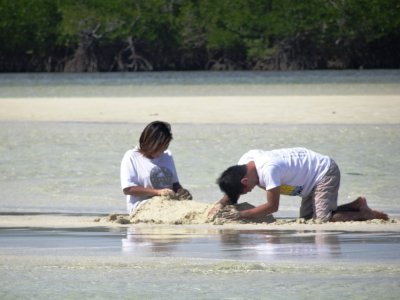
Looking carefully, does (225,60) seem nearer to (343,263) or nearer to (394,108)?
(394,108)

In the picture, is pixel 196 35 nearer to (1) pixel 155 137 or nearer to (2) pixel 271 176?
(1) pixel 155 137

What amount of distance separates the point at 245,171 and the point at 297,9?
213ft

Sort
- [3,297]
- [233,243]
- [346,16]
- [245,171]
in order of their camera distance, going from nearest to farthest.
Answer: [3,297] < [233,243] < [245,171] < [346,16]

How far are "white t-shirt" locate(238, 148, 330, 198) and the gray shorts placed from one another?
0.14ft

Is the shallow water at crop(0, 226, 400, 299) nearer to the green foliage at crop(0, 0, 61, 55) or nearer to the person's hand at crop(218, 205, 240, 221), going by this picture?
the person's hand at crop(218, 205, 240, 221)

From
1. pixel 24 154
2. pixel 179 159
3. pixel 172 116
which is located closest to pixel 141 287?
pixel 179 159

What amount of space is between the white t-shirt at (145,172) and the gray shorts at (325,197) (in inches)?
42.0

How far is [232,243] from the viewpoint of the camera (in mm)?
9836

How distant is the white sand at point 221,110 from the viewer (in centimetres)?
Result: 2611

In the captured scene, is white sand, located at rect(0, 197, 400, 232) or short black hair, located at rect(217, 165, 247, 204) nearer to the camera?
short black hair, located at rect(217, 165, 247, 204)

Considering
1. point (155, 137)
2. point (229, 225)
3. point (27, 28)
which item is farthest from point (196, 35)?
point (229, 225)

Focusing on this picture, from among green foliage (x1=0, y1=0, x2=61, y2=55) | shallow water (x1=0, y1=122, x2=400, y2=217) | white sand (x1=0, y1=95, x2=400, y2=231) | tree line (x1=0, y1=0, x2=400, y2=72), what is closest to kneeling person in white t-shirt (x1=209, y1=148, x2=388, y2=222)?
shallow water (x1=0, y1=122, x2=400, y2=217)

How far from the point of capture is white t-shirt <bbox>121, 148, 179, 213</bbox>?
11.2 meters

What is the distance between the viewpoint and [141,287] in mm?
8125
